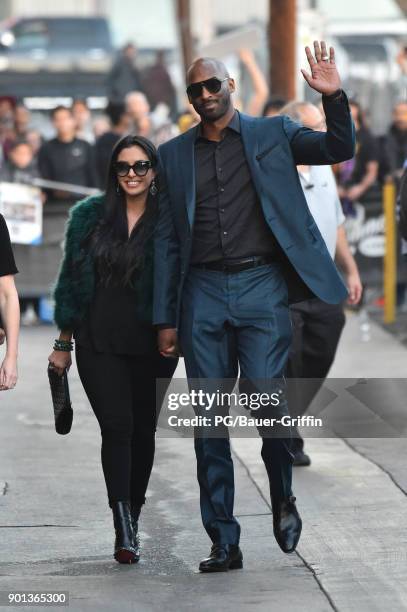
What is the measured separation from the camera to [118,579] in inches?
272

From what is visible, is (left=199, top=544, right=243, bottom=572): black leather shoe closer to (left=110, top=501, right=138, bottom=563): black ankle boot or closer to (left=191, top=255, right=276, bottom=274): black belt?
(left=110, top=501, right=138, bottom=563): black ankle boot

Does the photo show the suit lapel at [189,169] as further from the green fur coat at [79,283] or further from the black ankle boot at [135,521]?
the black ankle boot at [135,521]

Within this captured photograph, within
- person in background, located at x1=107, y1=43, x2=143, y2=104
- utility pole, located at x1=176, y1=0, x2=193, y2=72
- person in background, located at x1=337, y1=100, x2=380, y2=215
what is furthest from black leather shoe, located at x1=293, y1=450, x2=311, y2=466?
person in background, located at x1=107, y1=43, x2=143, y2=104

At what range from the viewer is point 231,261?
7.11 m

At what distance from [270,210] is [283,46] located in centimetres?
1263

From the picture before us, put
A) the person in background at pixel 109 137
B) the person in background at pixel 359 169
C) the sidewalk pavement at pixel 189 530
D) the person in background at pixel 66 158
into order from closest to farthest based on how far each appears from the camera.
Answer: the sidewalk pavement at pixel 189 530, the person in background at pixel 359 169, the person in background at pixel 109 137, the person in background at pixel 66 158

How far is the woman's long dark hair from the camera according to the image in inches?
285

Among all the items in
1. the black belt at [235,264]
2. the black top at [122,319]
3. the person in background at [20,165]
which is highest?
the black belt at [235,264]

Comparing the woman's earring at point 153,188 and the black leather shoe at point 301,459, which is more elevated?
the woman's earring at point 153,188

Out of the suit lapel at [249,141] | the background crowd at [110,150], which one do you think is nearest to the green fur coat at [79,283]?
the suit lapel at [249,141]

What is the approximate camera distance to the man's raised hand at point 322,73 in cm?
689

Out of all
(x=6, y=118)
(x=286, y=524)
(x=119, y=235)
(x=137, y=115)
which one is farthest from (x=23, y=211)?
(x=286, y=524)

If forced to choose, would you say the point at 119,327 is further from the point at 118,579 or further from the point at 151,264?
the point at 118,579

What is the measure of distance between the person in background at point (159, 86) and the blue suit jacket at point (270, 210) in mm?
20632
